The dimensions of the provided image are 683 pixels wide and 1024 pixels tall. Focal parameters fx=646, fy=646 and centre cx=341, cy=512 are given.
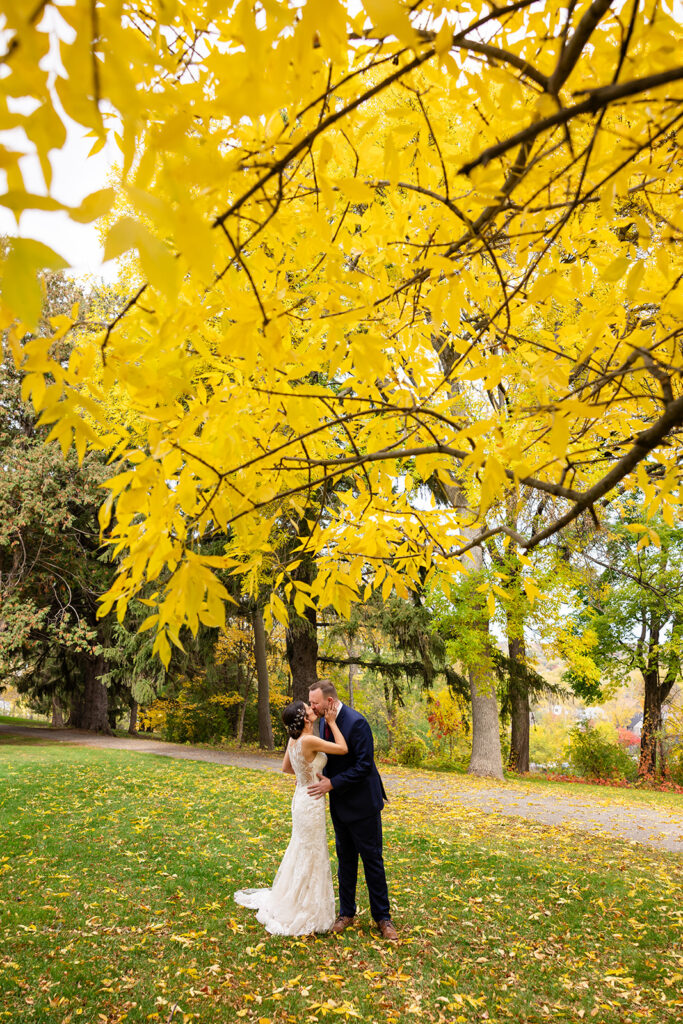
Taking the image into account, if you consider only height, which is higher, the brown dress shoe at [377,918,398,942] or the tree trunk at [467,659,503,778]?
the tree trunk at [467,659,503,778]

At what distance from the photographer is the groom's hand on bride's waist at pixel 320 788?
4340 millimetres

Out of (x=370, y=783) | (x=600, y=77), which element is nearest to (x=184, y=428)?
(x=600, y=77)

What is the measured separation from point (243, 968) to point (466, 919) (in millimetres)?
1703

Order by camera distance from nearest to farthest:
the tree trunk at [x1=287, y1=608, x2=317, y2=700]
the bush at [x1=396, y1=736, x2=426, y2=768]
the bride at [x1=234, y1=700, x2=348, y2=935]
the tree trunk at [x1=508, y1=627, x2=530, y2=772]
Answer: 1. the bride at [x1=234, y1=700, x2=348, y2=935]
2. the tree trunk at [x1=287, y1=608, x2=317, y2=700]
3. the tree trunk at [x1=508, y1=627, x2=530, y2=772]
4. the bush at [x1=396, y1=736, x2=426, y2=768]

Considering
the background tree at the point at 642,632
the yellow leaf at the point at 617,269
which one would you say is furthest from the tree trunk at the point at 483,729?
the yellow leaf at the point at 617,269

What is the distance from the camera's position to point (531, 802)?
977cm

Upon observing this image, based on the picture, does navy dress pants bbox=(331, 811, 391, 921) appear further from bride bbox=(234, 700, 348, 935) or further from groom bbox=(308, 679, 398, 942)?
bride bbox=(234, 700, 348, 935)

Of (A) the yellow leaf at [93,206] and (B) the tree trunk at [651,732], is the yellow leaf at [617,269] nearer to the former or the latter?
(A) the yellow leaf at [93,206]

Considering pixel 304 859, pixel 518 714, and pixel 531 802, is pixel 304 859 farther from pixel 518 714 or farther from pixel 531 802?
pixel 518 714

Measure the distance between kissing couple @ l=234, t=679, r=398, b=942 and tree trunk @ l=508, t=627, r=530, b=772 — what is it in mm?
11336

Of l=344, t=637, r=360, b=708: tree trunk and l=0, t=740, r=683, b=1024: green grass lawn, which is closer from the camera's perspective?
l=0, t=740, r=683, b=1024: green grass lawn

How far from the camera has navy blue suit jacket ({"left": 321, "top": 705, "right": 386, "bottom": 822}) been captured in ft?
14.0

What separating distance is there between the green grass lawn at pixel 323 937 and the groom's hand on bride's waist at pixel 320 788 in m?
0.88

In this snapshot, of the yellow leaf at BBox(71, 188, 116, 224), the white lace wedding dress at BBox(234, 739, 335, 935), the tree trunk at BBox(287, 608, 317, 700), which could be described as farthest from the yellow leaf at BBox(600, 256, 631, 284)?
the tree trunk at BBox(287, 608, 317, 700)
